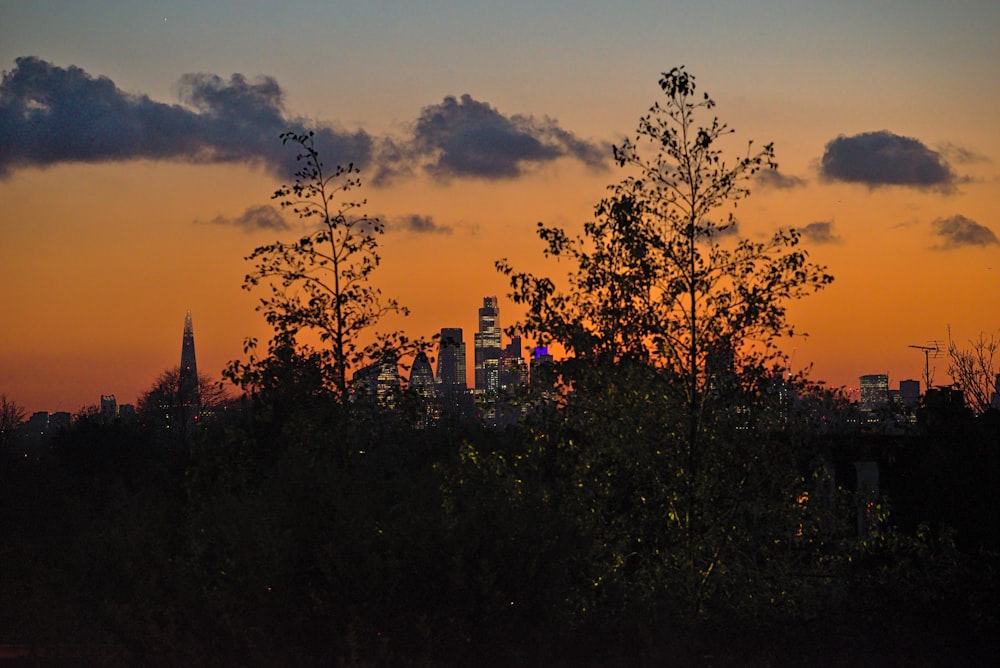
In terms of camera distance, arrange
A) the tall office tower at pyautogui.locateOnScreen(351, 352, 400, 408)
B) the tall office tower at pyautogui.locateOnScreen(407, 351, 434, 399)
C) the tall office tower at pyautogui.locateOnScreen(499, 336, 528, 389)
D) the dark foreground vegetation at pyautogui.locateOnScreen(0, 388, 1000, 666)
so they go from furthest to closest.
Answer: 1. the tall office tower at pyautogui.locateOnScreen(407, 351, 434, 399)
2. the tall office tower at pyautogui.locateOnScreen(351, 352, 400, 408)
3. the tall office tower at pyautogui.locateOnScreen(499, 336, 528, 389)
4. the dark foreground vegetation at pyautogui.locateOnScreen(0, 388, 1000, 666)

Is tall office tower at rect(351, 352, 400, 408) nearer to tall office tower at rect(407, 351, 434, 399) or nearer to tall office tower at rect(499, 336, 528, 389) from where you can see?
tall office tower at rect(407, 351, 434, 399)

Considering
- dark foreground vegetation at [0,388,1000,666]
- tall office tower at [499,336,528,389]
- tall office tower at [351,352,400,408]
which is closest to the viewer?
Result: dark foreground vegetation at [0,388,1000,666]

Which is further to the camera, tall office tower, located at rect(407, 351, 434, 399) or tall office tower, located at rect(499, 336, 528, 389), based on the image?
tall office tower, located at rect(407, 351, 434, 399)

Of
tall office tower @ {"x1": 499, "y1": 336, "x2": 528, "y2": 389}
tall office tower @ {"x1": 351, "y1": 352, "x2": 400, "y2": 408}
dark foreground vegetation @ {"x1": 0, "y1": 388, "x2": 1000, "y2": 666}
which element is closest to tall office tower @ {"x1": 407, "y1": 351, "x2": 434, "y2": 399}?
tall office tower @ {"x1": 351, "y1": 352, "x2": 400, "y2": 408}

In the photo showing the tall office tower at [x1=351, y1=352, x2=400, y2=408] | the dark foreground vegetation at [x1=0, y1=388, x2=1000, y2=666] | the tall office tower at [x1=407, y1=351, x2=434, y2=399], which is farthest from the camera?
the tall office tower at [x1=407, y1=351, x2=434, y2=399]

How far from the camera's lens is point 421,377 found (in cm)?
1833

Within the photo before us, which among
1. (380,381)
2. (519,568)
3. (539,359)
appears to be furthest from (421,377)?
(519,568)

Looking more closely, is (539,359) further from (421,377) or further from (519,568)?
(421,377)

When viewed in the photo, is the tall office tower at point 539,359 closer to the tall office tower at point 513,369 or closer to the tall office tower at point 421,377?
the tall office tower at point 513,369

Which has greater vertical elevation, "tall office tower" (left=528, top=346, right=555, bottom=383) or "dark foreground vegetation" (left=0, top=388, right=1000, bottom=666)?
"tall office tower" (left=528, top=346, right=555, bottom=383)

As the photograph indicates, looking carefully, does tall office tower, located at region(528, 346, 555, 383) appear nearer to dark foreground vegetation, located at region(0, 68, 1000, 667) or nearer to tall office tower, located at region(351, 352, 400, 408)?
dark foreground vegetation, located at region(0, 68, 1000, 667)

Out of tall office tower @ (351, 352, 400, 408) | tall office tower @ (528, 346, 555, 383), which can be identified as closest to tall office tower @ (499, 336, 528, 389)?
tall office tower @ (528, 346, 555, 383)

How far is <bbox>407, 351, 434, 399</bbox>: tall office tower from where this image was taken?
17.8 metres

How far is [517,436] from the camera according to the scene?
13117 mm
